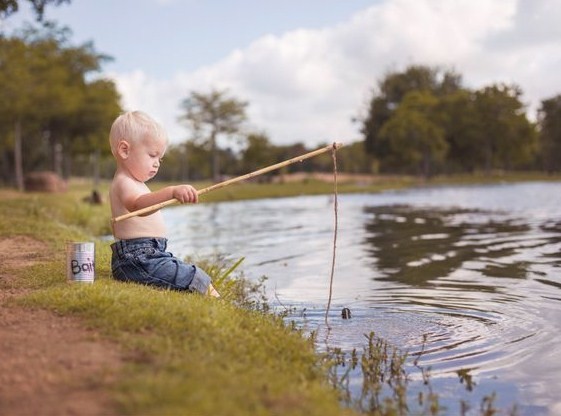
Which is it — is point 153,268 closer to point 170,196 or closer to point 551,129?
point 170,196

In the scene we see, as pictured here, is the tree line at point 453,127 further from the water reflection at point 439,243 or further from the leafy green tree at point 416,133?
the water reflection at point 439,243

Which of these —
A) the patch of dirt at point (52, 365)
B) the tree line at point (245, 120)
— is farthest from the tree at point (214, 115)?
the patch of dirt at point (52, 365)

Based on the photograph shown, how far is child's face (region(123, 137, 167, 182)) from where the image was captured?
22.7 ft

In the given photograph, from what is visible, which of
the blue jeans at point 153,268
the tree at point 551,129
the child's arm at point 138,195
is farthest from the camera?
the tree at point 551,129

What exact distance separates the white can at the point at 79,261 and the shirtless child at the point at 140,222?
0.42 m

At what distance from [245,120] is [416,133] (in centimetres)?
1987

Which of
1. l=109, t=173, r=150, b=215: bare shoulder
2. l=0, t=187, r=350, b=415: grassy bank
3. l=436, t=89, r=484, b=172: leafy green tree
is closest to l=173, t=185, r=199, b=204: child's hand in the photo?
l=109, t=173, r=150, b=215: bare shoulder

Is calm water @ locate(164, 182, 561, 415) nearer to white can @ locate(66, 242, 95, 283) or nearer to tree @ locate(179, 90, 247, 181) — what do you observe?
white can @ locate(66, 242, 95, 283)

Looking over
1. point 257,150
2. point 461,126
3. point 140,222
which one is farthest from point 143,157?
point 461,126

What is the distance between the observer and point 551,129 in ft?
291

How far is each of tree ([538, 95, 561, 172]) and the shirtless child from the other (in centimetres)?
8865

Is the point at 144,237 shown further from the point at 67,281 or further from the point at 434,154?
the point at 434,154

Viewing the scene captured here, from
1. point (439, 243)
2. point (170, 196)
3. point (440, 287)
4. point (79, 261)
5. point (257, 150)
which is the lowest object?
point (440, 287)

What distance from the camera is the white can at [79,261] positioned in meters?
6.55
